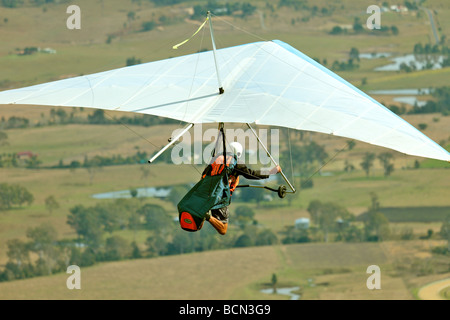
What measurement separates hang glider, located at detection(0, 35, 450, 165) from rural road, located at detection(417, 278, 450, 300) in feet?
460

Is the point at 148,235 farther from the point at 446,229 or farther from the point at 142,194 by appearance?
the point at 446,229

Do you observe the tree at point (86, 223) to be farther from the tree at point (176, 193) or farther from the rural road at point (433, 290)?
the rural road at point (433, 290)

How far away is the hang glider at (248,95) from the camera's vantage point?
77.4ft

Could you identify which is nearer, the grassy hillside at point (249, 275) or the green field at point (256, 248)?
the grassy hillside at point (249, 275)

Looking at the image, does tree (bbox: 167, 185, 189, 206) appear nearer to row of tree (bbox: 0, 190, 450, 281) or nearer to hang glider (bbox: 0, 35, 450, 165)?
row of tree (bbox: 0, 190, 450, 281)

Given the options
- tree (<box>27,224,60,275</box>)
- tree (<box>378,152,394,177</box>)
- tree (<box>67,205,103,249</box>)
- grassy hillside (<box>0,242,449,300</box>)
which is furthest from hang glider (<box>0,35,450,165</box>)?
tree (<box>378,152,394,177</box>)

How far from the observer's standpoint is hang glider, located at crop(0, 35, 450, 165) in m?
Answer: 23.6

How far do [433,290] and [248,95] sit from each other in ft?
491

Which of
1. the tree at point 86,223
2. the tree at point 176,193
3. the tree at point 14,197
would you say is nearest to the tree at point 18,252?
the tree at point 14,197

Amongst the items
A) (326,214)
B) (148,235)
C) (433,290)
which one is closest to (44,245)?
(148,235)

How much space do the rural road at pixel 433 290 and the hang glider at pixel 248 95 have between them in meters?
140

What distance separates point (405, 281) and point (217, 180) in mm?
153948

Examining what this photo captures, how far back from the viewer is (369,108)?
81.0 feet

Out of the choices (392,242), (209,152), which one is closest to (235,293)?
(392,242)
